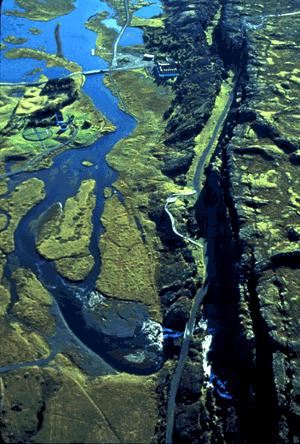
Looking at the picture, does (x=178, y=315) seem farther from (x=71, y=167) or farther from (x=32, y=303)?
(x=71, y=167)

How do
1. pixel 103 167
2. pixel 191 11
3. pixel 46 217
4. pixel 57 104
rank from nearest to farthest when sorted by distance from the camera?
pixel 46 217 → pixel 103 167 → pixel 57 104 → pixel 191 11

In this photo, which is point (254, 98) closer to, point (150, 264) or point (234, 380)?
point (150, 264)

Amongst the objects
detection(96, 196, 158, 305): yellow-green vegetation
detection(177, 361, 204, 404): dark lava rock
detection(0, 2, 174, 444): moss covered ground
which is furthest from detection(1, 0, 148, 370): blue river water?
detection(177, 361, 204, 404): dark lava rock

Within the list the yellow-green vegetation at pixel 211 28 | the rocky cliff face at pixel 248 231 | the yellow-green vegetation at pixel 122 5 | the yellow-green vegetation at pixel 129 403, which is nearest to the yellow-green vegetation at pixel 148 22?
the yellow-green vegetation at pixel 122 5

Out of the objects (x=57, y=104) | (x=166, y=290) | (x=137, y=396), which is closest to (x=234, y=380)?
(x=137, y=396)

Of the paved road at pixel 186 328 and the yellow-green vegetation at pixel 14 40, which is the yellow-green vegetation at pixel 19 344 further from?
the yellow-green vegetation at pixel 14 40

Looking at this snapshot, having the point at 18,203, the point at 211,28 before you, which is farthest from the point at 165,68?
the point at 18,203

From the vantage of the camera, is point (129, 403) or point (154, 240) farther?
point (154, 240)
